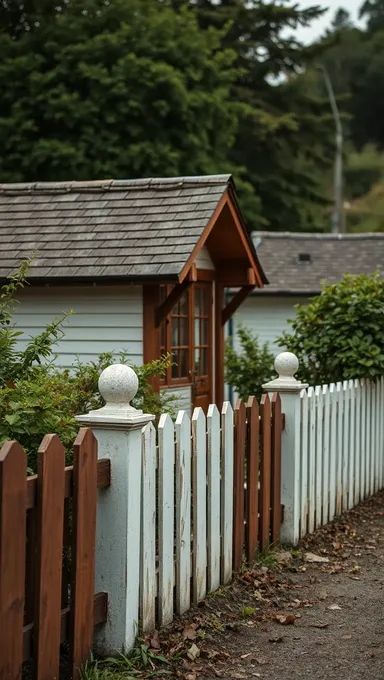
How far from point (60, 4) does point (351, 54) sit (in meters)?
29.6

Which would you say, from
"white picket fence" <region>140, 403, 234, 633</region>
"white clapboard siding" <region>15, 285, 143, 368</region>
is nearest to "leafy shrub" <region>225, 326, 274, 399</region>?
"white clapboard siding" <region>15, 285, 143, 368</region>

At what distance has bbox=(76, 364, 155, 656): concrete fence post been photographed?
195 inches

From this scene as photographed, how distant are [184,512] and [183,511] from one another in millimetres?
15

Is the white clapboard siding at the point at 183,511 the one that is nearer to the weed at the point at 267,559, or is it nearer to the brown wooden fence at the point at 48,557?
the brown wooden fence at the point at 48,557

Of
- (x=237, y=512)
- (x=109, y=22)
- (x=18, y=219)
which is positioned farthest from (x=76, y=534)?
(x=109, y=22)

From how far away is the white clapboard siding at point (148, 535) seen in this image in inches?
204

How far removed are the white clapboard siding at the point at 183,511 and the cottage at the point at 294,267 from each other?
595 inches

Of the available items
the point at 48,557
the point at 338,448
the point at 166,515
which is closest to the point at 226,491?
the point at 166,515

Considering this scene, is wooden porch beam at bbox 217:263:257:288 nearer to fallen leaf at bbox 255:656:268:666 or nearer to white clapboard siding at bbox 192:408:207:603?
white clapboard siding at bbox 192:408:207:603

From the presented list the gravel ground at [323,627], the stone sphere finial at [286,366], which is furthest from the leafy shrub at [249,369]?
the gravel ground at [323,627]

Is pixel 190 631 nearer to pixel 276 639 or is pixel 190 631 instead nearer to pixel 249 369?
pixel 276 639

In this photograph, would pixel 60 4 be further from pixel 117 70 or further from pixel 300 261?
pixel 300 261

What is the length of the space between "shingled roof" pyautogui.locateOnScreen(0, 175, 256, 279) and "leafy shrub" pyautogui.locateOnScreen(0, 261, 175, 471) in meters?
3.51

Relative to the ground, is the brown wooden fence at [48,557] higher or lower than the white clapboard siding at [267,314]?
lower
